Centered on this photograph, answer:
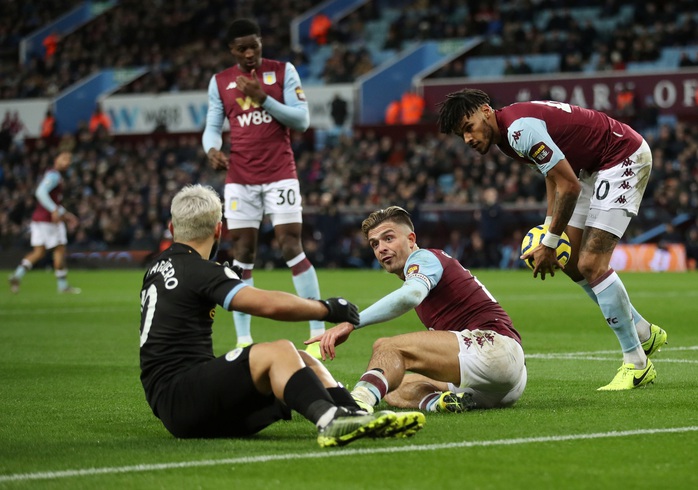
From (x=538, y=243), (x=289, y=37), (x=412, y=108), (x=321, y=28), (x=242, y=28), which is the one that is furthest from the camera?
(x=289, y=37)

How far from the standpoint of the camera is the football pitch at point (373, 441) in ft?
16.3

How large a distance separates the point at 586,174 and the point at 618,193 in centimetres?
34

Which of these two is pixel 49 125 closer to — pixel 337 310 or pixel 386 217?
pixel 386 217

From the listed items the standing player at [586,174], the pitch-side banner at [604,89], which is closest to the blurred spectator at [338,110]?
the pitch-side banner at [604,89]

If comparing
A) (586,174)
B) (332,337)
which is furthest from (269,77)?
(332,337)

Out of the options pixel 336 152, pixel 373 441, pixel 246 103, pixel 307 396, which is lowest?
pixel 373 441

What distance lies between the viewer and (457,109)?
7.76m

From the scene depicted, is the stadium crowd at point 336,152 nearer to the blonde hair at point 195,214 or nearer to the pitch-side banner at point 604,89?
the pitch-side banner at point 604,89

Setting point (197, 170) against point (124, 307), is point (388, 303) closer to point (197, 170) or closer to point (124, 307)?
point (124, 307)

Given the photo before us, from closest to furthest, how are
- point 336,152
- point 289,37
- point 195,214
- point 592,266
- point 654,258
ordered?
point 195,214
point 592,266
point 654,258
point 336,152
point 289,37

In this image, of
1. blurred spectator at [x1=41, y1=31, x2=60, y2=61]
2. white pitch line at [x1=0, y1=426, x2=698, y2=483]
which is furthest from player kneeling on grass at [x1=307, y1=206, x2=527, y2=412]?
blurred spectator at [x1=41, y1=31, x2=60, y2=61]

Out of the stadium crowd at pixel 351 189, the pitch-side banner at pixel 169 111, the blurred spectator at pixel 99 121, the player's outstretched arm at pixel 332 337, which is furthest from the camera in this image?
the blurred spectator at pixel 99 121

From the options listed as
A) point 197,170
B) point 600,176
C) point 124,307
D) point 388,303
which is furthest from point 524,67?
point 388,303

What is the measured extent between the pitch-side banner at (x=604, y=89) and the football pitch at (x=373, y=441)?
18819 millimetres
